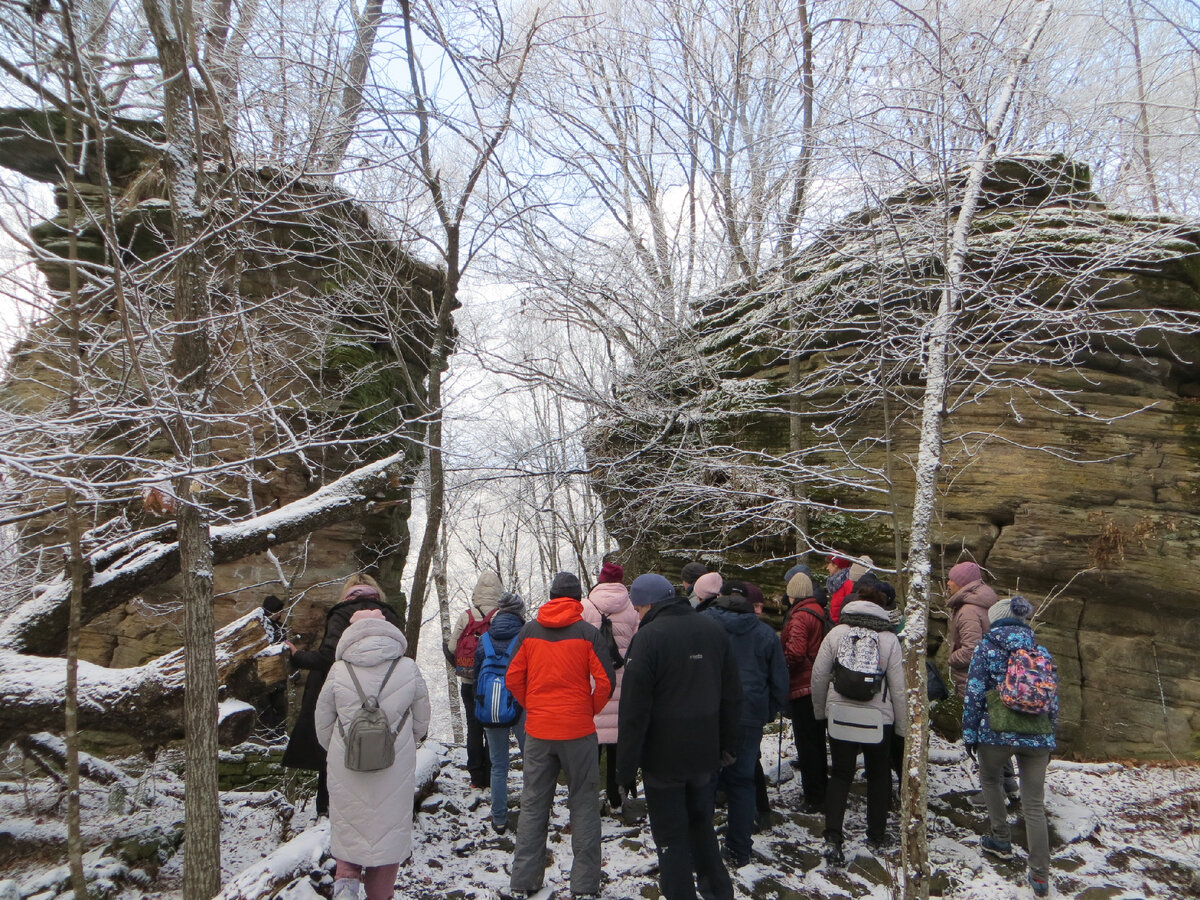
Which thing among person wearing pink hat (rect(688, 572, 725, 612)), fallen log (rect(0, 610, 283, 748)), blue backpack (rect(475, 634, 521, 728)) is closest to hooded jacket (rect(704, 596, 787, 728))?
person wearing pink hat (rect(688, 572, 725, 612))

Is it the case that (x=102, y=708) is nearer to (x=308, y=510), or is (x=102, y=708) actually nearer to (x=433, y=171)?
(x=308, y=510)

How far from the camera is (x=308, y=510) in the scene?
238 inches

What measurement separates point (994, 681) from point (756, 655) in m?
1.65

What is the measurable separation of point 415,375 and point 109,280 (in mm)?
8851

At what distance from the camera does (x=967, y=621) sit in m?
6.09

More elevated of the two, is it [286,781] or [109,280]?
[109,280]

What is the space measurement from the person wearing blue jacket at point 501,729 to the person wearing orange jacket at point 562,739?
3.18 feet

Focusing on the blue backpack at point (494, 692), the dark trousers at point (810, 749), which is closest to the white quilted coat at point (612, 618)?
the blue backpack at point (494, 692)

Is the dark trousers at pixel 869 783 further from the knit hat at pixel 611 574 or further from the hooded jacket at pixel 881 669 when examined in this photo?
the knit hat at pixel 611 574

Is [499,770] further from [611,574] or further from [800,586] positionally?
[800,586]

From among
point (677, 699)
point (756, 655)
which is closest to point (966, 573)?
point (756, 655)

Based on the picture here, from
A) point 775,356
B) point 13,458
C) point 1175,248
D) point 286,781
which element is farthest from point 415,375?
point 1175,248

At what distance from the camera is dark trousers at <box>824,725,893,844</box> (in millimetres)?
5031

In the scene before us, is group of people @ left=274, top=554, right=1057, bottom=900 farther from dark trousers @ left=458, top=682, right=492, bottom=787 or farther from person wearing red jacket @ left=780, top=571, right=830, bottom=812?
dark trousers @ left=458, top=682, right=492, bottom=787
